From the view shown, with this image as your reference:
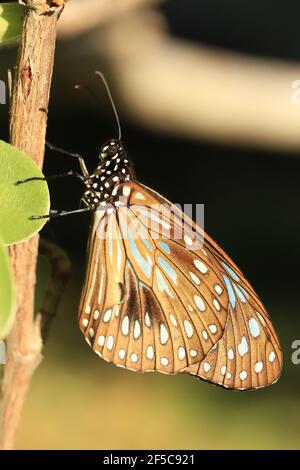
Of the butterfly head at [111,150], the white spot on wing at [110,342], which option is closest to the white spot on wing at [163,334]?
the white spot on wing at [110,342]

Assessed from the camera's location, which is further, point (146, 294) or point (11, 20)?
point (146, 294)

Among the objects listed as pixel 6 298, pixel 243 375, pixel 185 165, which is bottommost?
pixel 6 298

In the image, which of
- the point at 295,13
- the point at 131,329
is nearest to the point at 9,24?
the point at 131,329

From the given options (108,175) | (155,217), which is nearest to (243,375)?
(155,217)

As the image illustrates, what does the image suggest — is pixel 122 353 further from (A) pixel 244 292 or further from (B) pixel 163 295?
(A) pixel 244 292

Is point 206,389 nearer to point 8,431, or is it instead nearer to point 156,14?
point 156,14

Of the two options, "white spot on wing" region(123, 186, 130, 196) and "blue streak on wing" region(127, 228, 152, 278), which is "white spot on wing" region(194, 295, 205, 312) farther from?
"white spot on wing" region(123, 186, 130, 196)
